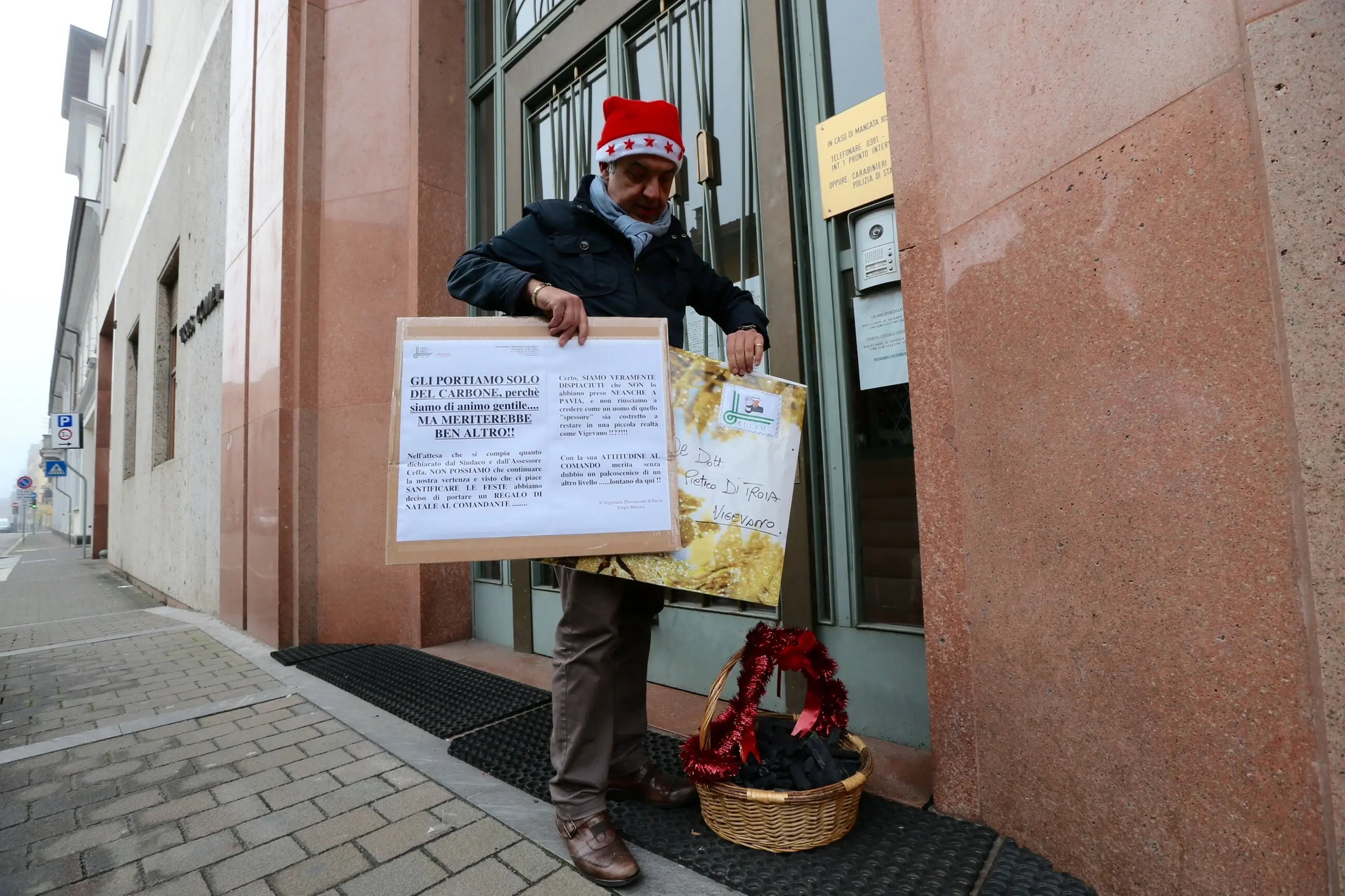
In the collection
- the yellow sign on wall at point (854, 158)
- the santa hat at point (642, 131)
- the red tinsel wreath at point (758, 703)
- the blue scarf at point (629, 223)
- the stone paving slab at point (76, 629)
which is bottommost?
the stone paving slab at point (76, 629)

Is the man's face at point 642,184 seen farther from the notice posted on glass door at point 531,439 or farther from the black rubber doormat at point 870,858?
the black rubber doormat at point 870,858

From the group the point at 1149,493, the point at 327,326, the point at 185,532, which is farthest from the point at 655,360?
the point at 185,532

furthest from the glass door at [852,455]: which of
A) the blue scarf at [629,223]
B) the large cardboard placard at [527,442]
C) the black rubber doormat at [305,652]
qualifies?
the black rubber doormat at [305,652]

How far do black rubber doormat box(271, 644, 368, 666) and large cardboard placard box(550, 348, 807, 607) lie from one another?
126 inches

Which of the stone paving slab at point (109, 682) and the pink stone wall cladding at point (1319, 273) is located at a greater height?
the pink stone wall cladding at point (1319, 273)

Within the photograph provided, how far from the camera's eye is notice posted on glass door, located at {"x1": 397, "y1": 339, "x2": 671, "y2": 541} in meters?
1.83

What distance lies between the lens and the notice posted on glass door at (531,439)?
1830 millimetres

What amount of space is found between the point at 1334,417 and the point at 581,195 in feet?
5.94

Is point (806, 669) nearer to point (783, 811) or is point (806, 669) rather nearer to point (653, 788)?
point (783, 811)

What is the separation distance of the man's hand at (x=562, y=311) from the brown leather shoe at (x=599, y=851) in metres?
1.26

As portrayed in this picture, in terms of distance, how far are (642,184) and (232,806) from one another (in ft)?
7.72

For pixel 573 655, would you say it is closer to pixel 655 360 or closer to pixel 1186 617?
pixel 655 360

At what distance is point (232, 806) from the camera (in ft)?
7.57

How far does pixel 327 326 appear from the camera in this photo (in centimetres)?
488
